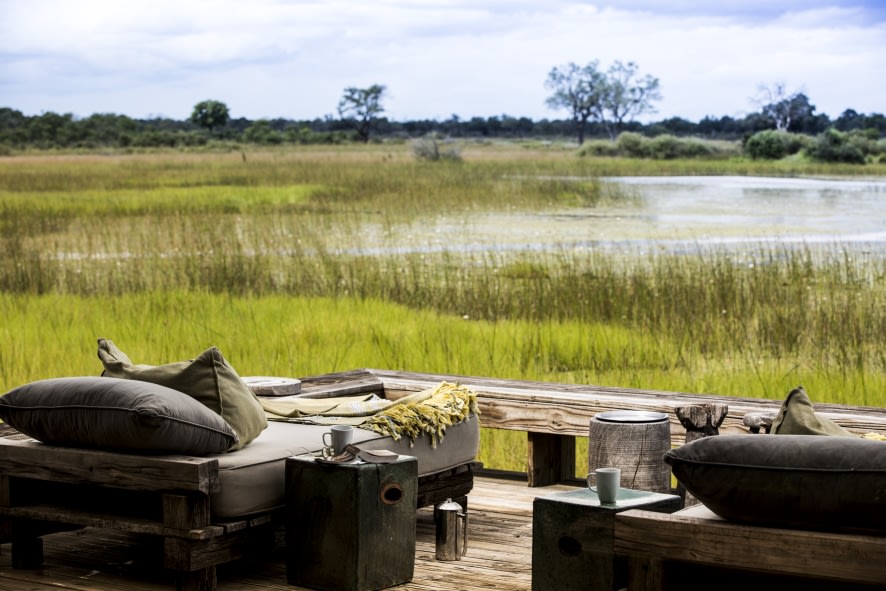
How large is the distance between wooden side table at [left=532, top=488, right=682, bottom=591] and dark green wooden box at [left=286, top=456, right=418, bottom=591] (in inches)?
19.4

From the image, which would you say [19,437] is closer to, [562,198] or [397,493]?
[397,493]

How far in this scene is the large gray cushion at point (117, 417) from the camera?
339 cm

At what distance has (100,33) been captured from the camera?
25500mm

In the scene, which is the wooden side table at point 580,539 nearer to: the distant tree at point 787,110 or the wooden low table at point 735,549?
the wooden low table at point 735,549

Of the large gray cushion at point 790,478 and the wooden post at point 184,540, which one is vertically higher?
the large gray cushion at point 790,478

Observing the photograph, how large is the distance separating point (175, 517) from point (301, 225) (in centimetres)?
1180

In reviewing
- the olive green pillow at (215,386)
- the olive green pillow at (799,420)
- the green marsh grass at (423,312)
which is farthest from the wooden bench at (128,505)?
the green marsh grass at (423,312)

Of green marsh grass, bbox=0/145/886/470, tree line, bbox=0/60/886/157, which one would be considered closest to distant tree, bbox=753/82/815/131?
tree line, bbox=0/60/886/157

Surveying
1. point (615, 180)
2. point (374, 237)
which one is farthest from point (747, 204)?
point (374, 237)

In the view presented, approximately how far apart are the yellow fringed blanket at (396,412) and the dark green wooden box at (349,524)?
386mm

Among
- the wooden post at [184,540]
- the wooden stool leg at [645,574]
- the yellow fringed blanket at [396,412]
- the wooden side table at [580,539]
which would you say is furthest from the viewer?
the yellow fringed blanket at [396,412]

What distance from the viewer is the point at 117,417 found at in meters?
3.42

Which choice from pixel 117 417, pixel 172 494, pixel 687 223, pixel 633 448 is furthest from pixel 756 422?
pixel 687 223

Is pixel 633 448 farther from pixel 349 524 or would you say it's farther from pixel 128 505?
pixel 128 505
